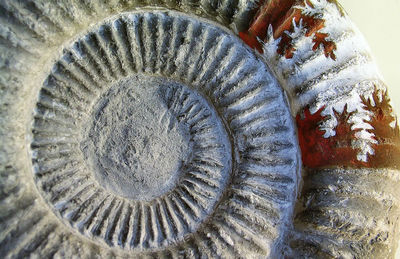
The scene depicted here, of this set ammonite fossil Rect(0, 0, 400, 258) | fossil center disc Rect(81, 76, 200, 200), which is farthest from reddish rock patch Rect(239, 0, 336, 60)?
fossil center disc Rect(81, 76, 200, 200)

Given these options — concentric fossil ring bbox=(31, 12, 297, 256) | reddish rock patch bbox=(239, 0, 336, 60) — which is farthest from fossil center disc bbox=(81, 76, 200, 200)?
reddish rock patch bbox=(239, 0, 336, 60)

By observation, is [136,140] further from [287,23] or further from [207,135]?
[287,23]

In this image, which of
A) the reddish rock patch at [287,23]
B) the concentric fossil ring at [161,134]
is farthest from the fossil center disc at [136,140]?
the reddish rock patch at [287,23]

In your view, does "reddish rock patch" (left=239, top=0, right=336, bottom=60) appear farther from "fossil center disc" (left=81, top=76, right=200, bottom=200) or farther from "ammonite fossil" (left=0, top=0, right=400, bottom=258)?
"fossil center disc" (left=81, top=76, right=200, bottom=200)

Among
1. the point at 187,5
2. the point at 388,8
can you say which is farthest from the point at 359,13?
the point at 187,5

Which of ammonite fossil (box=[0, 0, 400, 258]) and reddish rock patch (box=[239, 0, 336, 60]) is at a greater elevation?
reddish rock patch (box=[239, 0, 336, 60])

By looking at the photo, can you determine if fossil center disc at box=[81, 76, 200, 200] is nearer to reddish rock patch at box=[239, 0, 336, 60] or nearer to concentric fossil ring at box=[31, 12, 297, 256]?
concentric fossil ring at box=[31, 12, 297, 256]

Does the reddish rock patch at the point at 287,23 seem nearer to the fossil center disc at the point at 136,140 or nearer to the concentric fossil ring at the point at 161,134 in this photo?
the concentric fossil ring at the point at 161,134

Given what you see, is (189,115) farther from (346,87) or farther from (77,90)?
(346,87)
